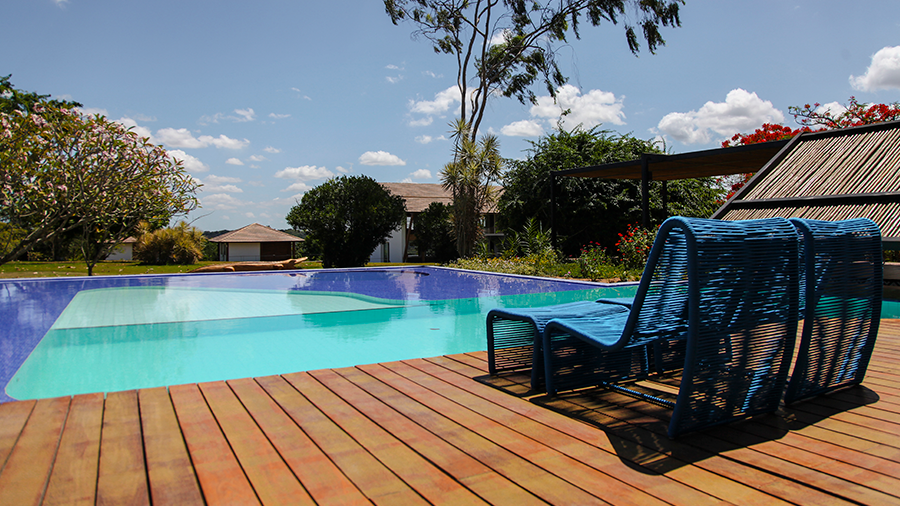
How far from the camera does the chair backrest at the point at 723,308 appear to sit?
1.82 metres

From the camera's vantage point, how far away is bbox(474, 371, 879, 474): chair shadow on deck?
6.05ft

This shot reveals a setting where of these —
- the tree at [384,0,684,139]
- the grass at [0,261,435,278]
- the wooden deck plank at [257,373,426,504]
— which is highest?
the tree at [384,0,684,139]

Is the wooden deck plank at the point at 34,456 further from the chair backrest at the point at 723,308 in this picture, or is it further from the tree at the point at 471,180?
the tree at the point at 471,180

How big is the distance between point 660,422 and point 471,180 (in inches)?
603

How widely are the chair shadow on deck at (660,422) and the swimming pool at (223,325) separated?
127 inches

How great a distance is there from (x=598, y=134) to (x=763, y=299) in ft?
57.4

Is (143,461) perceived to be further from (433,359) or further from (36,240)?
(36,240)

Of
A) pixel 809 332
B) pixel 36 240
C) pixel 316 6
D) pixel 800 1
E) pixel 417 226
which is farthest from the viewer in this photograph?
pixel 417 226

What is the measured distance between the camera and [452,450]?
1919 millimetres

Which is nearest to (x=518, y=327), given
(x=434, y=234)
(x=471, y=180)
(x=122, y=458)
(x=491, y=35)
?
(x=122, y=458)

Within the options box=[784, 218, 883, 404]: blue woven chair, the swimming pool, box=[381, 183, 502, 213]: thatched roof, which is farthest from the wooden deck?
box=[381, 183, 502, 213]: thatched roof

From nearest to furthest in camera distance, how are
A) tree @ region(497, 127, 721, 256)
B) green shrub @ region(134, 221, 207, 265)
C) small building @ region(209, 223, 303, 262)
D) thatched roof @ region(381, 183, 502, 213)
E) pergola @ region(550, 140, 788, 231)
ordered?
pergola @ region(550, 140, 788, 231) < tree @ region(497, 127, 721, 256) < green shrub @ region(134, 221, 207, 265) < thatched roof @ region(381, 183, 502, 213) < small building @ region(209, 223, 303, 262)

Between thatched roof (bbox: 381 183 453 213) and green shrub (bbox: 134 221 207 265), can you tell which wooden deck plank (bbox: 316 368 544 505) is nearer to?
thatched roof (bbox: 381 183 453 213)

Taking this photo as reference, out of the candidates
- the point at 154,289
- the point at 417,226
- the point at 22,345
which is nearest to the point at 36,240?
the point at 154,289
